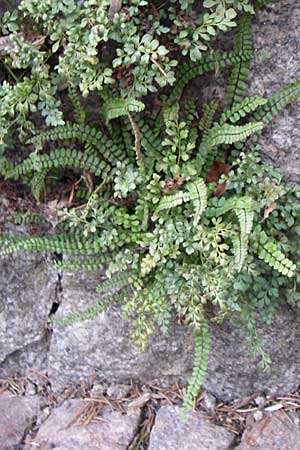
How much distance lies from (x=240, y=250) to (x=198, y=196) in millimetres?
332

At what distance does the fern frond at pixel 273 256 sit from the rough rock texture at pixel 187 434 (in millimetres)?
1135

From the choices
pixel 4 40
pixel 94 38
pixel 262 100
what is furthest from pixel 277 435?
pixel 4 40

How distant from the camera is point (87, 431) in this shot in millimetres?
3604

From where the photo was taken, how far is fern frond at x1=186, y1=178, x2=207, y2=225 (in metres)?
2.79

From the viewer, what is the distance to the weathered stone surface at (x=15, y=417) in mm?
3664

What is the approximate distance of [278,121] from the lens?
3158mm

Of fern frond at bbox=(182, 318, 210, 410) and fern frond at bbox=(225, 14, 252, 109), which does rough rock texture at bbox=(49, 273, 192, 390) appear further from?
fern frond at bbox=(225, 14, 252, 109)

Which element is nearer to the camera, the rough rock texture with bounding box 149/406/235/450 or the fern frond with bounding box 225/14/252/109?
the fern frond with bounding box 225/14/252/109

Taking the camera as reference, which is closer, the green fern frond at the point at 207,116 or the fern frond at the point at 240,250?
the fern frond at the point at 240,250

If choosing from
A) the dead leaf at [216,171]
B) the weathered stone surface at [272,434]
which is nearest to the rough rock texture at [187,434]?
the weathered stone surface at [272,434]

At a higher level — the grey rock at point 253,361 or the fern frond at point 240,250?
the fern frond at point 240,250

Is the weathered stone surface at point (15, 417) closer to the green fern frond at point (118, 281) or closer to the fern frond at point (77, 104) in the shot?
the green fern frond at point (118, 281)

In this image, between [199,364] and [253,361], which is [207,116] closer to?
[199,364]

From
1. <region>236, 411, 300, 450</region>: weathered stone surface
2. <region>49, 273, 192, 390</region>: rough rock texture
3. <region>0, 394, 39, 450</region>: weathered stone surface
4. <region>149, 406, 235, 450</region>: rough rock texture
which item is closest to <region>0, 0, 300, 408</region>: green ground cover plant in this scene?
<region>49, 273, 192, 390</region>: rough rock texture
